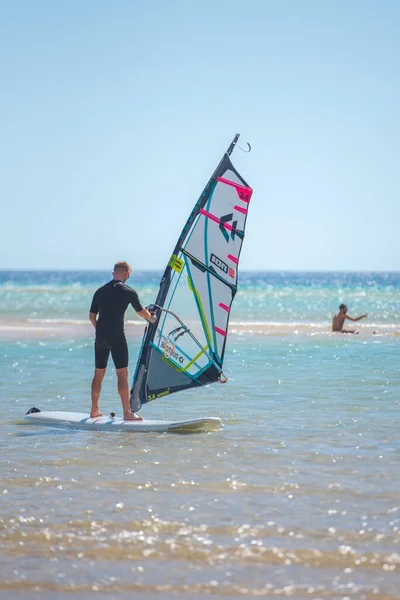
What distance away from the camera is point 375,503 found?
5312mm

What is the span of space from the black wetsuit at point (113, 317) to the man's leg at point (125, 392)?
0.18ft

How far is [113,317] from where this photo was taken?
7746 mm

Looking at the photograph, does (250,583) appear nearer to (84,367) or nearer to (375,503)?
(375,503)

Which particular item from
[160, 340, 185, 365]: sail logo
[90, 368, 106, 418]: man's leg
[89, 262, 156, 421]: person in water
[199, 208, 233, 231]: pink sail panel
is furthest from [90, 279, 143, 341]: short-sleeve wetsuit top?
[199, 208, 233, 231]: pink sail panel

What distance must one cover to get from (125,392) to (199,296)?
3.87 ft

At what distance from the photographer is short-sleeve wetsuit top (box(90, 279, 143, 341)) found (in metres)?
7.68

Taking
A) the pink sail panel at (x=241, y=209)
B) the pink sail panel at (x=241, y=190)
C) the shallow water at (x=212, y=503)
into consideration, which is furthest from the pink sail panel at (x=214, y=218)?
the shallow water at (x=212, y=503)

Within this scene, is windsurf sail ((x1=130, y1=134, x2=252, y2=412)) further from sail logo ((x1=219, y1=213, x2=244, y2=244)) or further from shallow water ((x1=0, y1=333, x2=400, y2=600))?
shallow water ((x1=0, y1=333, x2=400, y2=600))

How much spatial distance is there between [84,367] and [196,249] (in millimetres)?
6034

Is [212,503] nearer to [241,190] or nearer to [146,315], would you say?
[146,315]

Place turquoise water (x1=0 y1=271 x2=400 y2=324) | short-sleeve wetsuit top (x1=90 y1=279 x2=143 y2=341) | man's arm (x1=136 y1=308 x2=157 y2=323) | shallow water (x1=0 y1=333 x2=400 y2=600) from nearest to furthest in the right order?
Answer: shallow water (x1=0 y1=333 x2=400 y2=600)
man's arm (x1=136 y1=308 x2=157 y2=323)
short-sleeve wetsuit top (x1=90 y1=279 x2=143 y2=341)
turquoise water (x1=0 y1=271 x2=400 y2=324)

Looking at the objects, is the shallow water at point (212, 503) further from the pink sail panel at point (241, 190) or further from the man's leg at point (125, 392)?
the pink sail panel at point (241, 190)

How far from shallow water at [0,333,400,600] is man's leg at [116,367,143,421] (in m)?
0.34

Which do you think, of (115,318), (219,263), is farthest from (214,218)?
(115,318)
